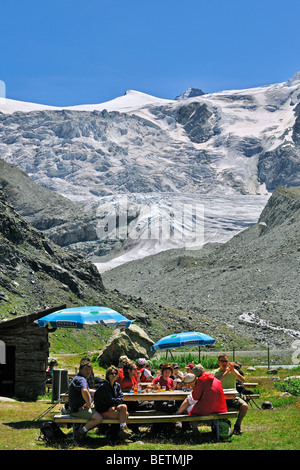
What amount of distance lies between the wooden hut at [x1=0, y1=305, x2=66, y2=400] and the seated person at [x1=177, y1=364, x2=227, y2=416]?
9.04m

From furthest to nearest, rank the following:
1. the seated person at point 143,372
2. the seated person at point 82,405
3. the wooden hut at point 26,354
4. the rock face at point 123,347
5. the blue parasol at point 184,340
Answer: the rock face at point 123,347 → the blue parasol at point 184,340 → the wooden hut at point 26,354 → the seated person at point 143,372 → the seated person at point 82,405

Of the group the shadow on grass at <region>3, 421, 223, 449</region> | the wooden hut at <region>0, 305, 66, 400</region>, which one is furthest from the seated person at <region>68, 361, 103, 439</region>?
the wooden hut at <region>0, 305, 66, 400</region>

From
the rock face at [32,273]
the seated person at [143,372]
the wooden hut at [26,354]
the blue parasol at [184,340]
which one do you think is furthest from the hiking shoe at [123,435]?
the rock face at [32,273]

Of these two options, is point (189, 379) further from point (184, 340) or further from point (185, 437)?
point (184, 340)

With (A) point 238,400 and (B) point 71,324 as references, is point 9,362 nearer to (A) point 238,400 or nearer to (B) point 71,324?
(B) point 71,324

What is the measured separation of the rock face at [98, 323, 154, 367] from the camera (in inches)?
1405

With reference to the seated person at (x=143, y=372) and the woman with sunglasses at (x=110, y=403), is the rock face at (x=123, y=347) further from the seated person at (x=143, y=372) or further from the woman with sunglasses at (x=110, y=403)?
the woman with sunglasses at (x=110, y=403)

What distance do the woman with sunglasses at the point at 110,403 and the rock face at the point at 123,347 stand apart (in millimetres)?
21378

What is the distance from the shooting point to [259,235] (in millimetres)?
138000

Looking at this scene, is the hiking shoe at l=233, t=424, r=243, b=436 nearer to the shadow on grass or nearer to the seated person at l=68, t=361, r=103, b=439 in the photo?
the shadow on grass

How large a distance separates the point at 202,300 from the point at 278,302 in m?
13.5

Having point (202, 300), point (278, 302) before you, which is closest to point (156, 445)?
point (278, 302)

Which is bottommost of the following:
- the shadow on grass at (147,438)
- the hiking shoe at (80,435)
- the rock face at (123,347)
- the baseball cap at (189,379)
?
the rock face at (123,347)

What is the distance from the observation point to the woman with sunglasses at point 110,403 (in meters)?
13.8
